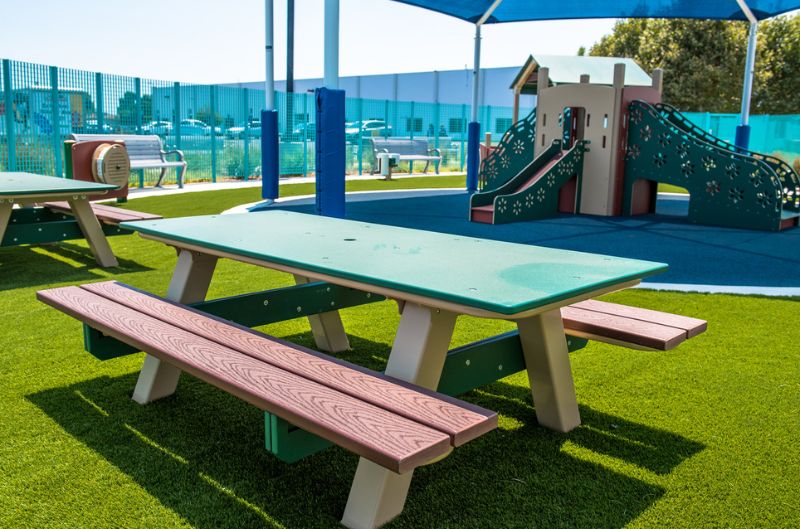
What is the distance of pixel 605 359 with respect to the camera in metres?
4.28

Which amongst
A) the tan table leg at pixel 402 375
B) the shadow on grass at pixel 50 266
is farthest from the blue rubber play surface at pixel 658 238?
the tan table leg at pixel 402 375

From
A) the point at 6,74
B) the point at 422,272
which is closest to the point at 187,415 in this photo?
the point at 422,272

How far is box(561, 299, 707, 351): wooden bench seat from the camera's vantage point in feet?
10.1

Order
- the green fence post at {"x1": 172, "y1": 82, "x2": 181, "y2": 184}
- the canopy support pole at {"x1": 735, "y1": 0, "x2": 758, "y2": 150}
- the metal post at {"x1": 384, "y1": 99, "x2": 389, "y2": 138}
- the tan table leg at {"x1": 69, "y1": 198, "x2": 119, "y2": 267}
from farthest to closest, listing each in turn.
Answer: the metal post at {"x1": 384, "y1": 99, "x2": 389, "y2": 138}
the green fence post at {"x1": 172, "y1": 82, "x2": 181, "y2": 184}
the canopy support pole at {"x1": 735, "y1": 0, "x2": 758, "y2": 150}
the tan table leg at {"x1": 69, "y1": 198, "x2": 119, "y2": 267}

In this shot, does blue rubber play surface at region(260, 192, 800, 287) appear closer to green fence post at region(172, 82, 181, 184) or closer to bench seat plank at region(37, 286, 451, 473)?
bench seat plank at region(37, 286, 451, 473)

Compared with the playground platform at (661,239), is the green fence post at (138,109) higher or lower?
higher

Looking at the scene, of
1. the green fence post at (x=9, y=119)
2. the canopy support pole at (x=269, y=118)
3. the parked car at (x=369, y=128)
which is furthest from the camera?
the parked car at (x=369, y=128)

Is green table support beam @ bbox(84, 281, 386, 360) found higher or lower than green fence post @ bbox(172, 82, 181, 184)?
lower

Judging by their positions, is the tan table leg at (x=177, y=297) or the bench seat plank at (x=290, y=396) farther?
the tan table leg at (x=177, y=297)

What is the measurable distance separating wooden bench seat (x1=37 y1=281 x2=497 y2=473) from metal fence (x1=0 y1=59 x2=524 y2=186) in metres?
11.9

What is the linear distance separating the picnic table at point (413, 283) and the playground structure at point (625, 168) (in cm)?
688

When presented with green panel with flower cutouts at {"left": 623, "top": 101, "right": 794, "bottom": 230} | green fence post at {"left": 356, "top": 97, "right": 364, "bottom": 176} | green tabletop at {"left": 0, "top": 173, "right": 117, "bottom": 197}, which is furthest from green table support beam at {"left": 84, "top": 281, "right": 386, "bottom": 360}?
green fence post at {"left": 356, "top": 97, "right": 364, "bottom": 176}

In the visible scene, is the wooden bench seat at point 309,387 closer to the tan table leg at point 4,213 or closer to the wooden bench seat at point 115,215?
the tan table leg at point 4,213

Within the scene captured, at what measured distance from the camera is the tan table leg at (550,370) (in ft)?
9.90
